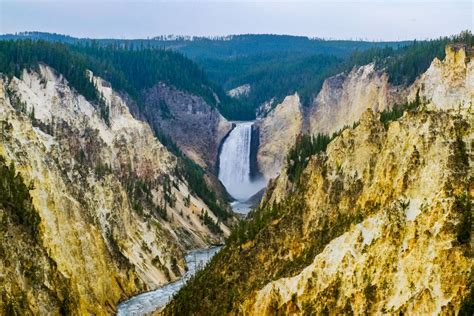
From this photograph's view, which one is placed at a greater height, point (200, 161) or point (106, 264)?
point (200, 161)

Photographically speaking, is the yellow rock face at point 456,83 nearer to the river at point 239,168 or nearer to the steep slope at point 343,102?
the steep slope at point 343,102

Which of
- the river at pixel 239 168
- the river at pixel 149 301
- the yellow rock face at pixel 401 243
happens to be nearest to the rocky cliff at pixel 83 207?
the river at pixel 149 301

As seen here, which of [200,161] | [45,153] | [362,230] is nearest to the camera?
[362,230]

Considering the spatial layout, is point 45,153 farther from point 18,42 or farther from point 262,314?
point 18,42

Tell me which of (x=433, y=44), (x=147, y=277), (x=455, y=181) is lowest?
(x=147, y=277)

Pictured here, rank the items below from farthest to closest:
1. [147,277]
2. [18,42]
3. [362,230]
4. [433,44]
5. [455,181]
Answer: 1. [433,44]
2. [18,42]
3. [147,277]
4. [362,230]
5. [455,181]

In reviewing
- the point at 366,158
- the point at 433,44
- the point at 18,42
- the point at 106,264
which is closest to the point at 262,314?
the point at 366,158

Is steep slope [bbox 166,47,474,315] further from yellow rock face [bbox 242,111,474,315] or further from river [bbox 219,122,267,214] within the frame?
river [bbox 219,122,267,214]
